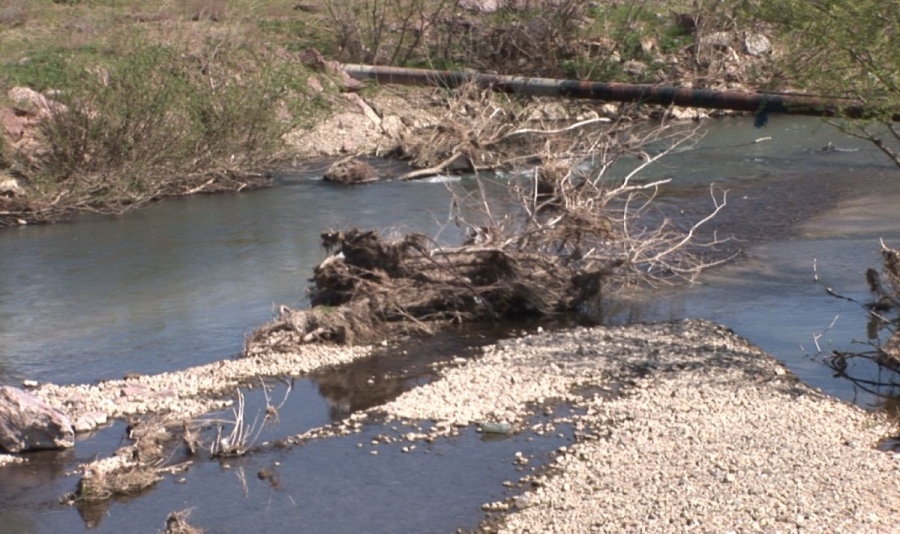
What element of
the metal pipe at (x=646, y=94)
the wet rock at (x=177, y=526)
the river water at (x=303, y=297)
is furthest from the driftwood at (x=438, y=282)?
the wet rock at (x=177, y=526)

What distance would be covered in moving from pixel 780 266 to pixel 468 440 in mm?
6016

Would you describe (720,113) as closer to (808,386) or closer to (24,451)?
(808,386)

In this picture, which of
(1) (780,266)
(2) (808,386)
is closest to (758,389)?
(2) (808,386)

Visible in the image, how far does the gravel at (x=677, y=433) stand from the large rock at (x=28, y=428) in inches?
92.0

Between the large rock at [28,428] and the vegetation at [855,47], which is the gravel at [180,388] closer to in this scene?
the large rock at [28,428]

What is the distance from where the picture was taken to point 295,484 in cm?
803

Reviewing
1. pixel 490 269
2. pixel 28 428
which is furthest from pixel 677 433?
pixel 28 428

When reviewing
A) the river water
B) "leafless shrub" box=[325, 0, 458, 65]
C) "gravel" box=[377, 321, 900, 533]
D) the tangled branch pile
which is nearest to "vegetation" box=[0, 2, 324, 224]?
the river water

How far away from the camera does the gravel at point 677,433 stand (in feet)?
23.4

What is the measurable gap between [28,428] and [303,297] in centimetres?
423

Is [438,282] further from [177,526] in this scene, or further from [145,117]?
[145,117]

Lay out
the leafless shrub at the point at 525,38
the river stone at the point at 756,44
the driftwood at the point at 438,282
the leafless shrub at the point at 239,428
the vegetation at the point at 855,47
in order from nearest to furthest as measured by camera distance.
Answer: the leafless shrub at the point at 239,428 → the vegetation at the point at 855,47 → the driftwood at the point at 438,282 → the leafless shrub at the point at 525,38 → the river stone at the point at 756,44

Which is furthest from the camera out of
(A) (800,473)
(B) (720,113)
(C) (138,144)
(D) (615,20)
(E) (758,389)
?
(D) (615,20)

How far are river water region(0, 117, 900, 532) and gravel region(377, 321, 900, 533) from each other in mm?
451
